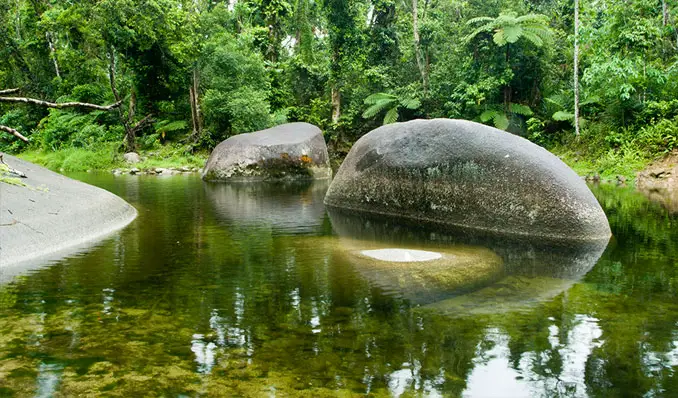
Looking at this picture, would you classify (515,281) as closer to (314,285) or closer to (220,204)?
(314,285)

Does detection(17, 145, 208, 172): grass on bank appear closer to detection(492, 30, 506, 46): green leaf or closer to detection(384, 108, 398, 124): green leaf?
detection(384, 108, 398, 124): green leaf

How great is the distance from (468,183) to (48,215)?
6.37m

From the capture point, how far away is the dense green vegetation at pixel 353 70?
58.2 ft

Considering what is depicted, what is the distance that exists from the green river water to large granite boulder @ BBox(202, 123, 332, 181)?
1035cm

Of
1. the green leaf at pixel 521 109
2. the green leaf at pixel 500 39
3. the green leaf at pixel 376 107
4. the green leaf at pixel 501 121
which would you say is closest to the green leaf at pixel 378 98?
the green leaf at pixel 376 107

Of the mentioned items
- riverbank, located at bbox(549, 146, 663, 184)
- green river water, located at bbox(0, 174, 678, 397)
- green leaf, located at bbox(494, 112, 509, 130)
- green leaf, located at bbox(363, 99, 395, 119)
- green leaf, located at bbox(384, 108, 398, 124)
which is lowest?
green river water, located at bbox(0, 174, 678, 397)

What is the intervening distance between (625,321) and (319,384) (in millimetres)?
2693

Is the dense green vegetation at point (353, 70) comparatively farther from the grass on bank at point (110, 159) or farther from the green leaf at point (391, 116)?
the grass on bank at point (110, 159)

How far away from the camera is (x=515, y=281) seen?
567 centimetres

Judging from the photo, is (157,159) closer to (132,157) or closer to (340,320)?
(132,157)

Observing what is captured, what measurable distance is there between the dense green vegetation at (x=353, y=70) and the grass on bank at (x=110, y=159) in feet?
1.86

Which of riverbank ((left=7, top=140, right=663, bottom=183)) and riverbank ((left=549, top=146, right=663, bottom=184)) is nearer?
riverbank ((left=549, top=146, right=663, bottom=184))

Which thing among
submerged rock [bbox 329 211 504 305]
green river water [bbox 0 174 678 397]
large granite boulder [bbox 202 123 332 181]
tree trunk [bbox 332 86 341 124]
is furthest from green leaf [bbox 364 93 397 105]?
green river water [bbox 0 174 678 397]

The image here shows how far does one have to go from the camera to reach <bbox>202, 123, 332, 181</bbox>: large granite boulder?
60.1 feet
